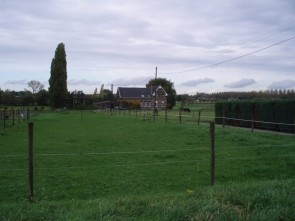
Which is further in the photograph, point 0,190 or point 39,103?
point 39,103

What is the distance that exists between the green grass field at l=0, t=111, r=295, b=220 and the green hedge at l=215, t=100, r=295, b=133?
6987mm

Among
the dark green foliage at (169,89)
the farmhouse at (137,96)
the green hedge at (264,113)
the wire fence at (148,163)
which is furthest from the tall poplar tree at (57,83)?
the wire fence at (148,163)

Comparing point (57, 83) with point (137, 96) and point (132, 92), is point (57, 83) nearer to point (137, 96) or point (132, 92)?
point (132, 92)

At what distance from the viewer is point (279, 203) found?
19.2 feet

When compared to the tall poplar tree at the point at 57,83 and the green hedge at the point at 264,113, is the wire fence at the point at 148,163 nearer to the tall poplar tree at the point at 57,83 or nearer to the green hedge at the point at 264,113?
the green hedge at the point at 264,113

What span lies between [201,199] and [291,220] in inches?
54.7

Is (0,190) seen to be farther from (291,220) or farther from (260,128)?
(260,128)

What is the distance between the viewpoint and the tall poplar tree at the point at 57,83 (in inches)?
3457

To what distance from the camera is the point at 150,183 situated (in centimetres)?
1011

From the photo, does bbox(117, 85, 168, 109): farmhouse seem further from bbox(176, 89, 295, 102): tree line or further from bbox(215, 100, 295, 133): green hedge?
bbox(215, 100, 295, 133): green hedge

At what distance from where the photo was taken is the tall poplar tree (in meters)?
87.8

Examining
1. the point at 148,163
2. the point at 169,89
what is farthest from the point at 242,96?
the point at 148,163

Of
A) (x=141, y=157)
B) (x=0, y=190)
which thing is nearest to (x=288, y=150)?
(x=141, y=157)

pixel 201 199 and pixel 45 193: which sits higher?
pixel 201 199
